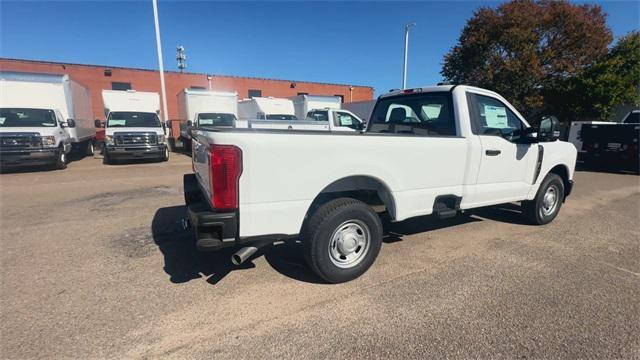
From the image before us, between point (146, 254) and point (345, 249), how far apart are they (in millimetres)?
2528

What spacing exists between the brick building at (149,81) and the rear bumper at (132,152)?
20.1 metres

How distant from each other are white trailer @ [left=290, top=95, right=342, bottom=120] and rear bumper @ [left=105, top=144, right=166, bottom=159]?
8.98 m

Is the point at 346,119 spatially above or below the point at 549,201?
above

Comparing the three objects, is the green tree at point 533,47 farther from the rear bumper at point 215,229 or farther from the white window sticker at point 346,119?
the rear bumper at point 215,229

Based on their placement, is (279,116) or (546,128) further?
(279,116)

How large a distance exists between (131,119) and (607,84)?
76.1ft

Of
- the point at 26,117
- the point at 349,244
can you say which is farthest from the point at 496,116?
the point at 26,117

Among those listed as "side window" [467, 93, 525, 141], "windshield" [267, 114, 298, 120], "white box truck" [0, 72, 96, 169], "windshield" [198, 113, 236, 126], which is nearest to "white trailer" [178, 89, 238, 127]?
"windshield" [198, 113, 236, 126]

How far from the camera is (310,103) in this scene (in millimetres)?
19656

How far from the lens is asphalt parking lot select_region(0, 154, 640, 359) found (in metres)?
2.35

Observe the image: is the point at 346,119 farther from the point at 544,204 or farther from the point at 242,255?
the point at 242,255

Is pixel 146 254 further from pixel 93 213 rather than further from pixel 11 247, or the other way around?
pixel 93 213

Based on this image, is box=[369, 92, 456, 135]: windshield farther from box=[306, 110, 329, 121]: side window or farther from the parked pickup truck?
box=[306, 110, 329, 121]: side window

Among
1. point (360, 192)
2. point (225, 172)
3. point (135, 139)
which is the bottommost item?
point (360, 192)
